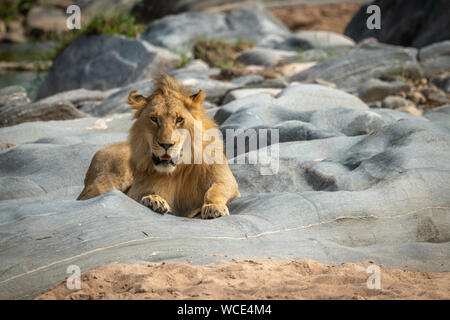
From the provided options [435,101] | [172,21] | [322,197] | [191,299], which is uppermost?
Answer: [172,21]

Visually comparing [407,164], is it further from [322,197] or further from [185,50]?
[185,50]

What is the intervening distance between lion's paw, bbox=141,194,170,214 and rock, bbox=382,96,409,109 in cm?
642

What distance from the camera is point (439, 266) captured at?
11.7ft

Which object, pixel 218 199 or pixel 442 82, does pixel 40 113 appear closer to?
pixel 218 199

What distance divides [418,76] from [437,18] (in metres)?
4.91

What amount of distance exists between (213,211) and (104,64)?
10.4 meters

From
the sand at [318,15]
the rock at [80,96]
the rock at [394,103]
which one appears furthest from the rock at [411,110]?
the sand at [318,15]

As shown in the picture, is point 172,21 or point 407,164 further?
point 172,21

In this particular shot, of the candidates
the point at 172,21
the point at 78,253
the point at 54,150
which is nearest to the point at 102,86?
the point at 172,21

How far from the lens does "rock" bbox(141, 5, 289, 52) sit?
17312 millimetres

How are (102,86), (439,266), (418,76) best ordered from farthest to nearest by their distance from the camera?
(102,86)
(418,76)
(439,266)

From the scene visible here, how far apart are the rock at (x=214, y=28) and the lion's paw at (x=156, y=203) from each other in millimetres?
12062

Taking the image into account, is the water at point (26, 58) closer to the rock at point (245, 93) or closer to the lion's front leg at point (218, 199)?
the rock at point (245, 93)

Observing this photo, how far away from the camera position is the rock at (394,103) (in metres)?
9.65
